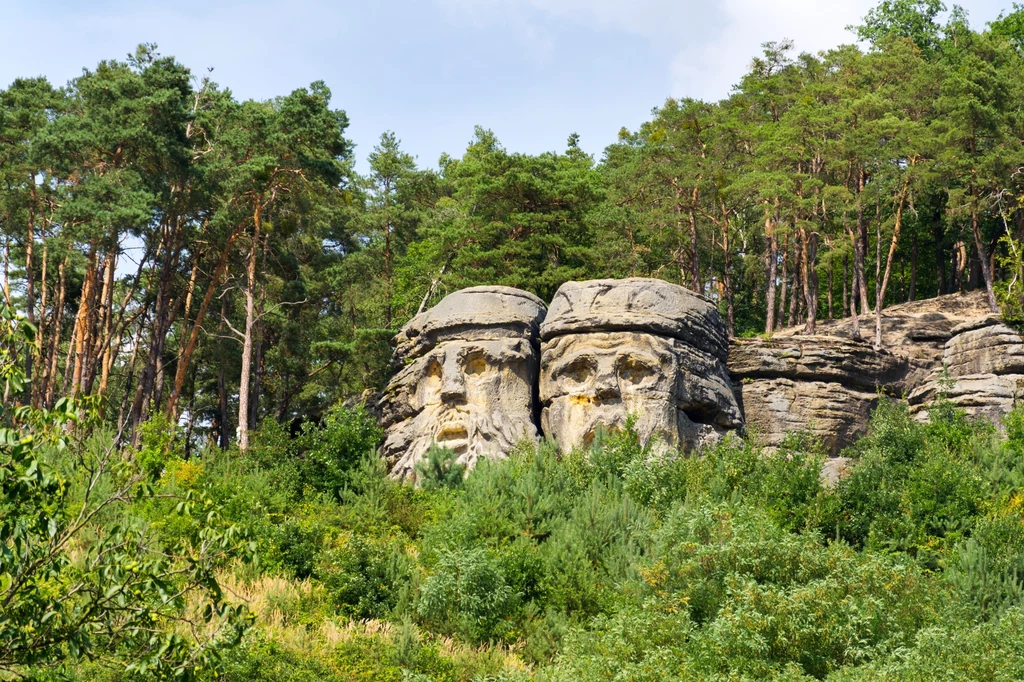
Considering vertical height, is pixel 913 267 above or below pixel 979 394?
above

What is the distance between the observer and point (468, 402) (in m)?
27.3

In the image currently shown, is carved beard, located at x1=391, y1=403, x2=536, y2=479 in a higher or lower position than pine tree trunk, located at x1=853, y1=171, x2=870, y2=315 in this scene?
lower

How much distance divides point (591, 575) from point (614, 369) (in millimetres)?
9262

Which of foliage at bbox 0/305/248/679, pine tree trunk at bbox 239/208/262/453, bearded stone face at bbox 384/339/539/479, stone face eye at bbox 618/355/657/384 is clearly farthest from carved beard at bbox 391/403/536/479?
foliage at bbox 0/305/248/679

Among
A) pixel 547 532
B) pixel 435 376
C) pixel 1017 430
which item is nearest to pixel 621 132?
pixel 435 376

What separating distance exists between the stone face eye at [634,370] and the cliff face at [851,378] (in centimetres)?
375

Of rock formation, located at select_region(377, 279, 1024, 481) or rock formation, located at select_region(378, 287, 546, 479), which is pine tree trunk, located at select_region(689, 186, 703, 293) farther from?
rock formation, located at select_region(378, 287, 546, 479)

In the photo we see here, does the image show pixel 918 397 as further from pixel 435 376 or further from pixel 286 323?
pixel 286 323

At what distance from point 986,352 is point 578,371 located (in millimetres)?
11256

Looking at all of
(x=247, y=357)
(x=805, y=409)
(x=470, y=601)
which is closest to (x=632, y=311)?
(x=805, y=409)

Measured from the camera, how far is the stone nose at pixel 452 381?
27297mm

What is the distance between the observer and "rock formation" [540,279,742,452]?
1045 inches

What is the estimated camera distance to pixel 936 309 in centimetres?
3728

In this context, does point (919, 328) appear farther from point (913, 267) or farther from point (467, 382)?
point (467, 382)
